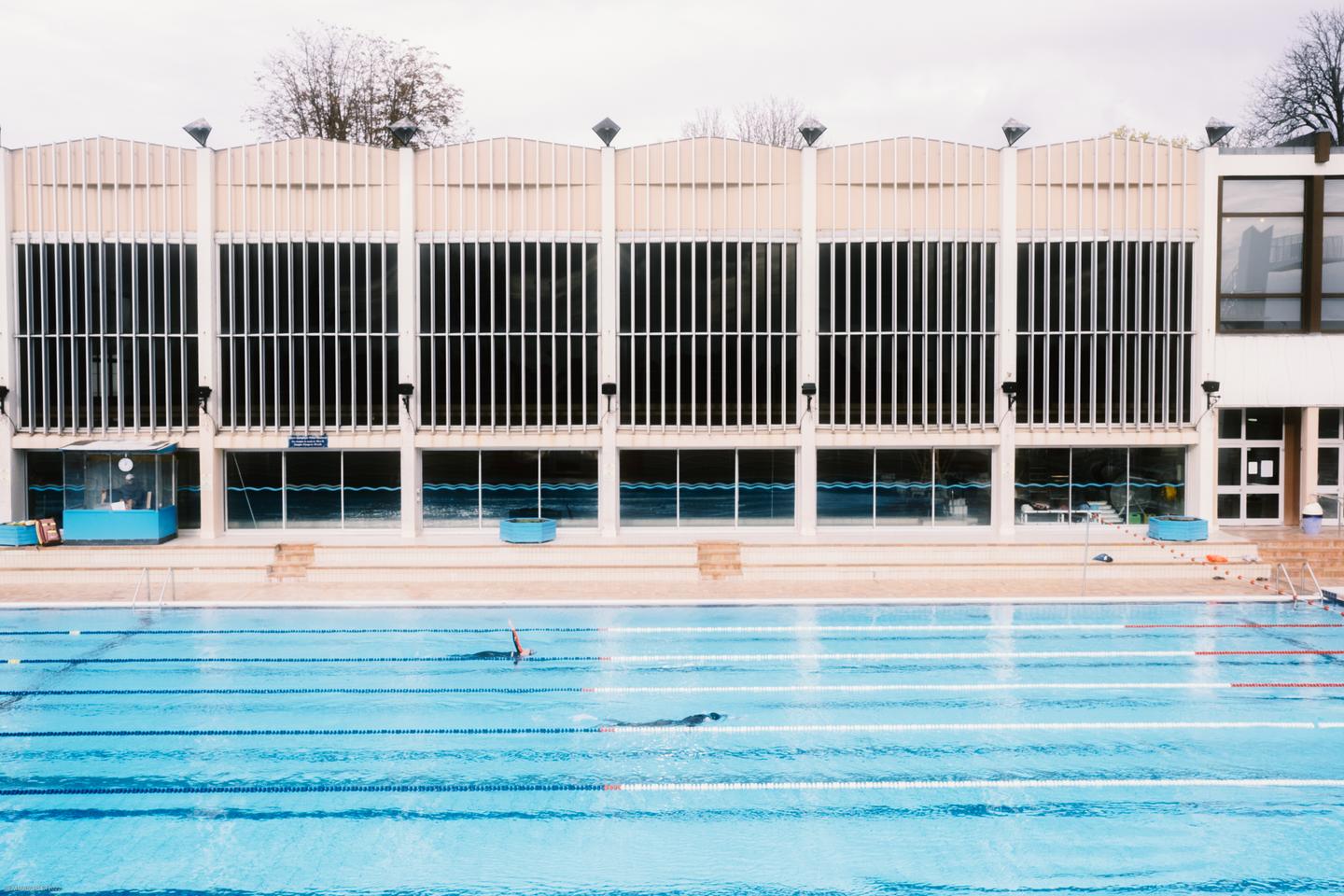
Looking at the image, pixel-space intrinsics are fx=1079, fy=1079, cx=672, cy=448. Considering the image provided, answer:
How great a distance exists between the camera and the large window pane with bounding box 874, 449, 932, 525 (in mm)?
23406

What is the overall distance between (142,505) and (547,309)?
9.06 metres

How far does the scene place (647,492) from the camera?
23.2m

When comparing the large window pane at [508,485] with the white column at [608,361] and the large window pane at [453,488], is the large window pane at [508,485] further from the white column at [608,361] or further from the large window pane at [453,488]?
the white column at [608,361]

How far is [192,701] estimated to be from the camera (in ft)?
42.9

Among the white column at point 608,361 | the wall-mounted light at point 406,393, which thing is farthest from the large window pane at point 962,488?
the wall-mounted light at point 406,393

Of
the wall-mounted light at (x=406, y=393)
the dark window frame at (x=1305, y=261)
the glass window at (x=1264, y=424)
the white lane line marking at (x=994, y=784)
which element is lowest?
the white lane line marking at (x=994, y=784)

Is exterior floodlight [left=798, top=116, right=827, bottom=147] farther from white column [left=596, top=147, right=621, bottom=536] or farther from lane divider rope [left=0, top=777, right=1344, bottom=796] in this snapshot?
lane divider rope [left=0, top=777, right=1344, bottom=796]

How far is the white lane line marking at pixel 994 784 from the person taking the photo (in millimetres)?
10508

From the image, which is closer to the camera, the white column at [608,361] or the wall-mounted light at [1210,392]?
the wall-mounted light at [1210,392]

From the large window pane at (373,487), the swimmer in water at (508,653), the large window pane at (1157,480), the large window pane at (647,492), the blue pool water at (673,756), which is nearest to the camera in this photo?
the blue pool water at (673,756)

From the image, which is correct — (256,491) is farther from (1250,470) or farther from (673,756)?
(1250,470)

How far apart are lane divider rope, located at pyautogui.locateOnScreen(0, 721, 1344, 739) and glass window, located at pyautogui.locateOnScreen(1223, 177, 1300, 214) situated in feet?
46.7

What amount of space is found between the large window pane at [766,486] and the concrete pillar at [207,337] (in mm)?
11093

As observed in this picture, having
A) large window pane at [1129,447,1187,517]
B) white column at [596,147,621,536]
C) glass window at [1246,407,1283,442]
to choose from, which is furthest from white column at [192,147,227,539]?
glass window at [1246,407,1283,442]
